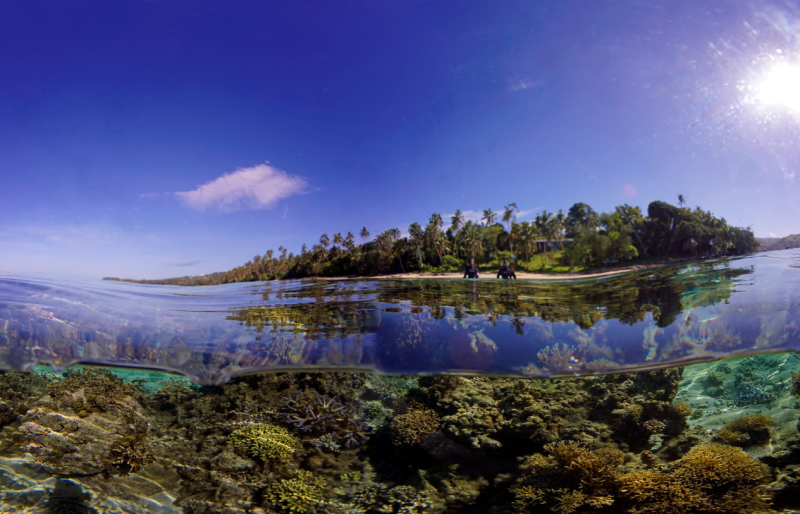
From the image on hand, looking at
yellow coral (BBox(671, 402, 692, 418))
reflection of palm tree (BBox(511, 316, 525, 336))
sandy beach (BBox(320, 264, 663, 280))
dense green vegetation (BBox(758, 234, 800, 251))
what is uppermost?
dense green vegetation (BBox(758, 234, 800, 251))

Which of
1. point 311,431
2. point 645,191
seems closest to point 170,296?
point 311,431

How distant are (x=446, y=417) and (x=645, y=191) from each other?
4.91m

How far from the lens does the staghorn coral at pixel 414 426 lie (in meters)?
5.22

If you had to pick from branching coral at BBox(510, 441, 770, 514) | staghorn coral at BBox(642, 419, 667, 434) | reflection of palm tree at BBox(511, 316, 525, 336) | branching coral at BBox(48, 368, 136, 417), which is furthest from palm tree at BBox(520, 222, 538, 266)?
branching coral at BBox(48, 368, 136, 417)

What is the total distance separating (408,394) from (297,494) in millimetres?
2451

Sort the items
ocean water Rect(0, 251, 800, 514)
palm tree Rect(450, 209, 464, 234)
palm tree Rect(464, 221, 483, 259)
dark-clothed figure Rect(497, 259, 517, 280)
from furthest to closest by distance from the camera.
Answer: dark-clothed figure Rect(497, 259, 517, 280), palm tree Rect(464, 221, 483, 259), palm tree Rect(450, 209, 464, 234), ocean water Rect(0, 251, 800, 514)

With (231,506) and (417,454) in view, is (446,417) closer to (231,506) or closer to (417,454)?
(417,454)

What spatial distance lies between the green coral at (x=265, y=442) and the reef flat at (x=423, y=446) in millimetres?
22

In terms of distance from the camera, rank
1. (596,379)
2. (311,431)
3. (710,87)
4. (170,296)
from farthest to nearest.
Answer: (170,296), (596,379), (311,431), (710,87)

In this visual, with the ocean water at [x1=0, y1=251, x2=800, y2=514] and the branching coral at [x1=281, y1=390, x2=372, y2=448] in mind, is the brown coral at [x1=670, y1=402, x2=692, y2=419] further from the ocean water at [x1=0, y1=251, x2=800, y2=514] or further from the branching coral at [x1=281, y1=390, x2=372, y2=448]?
the branching coral at [x1=281, y1=390, x2=372, y2=448]

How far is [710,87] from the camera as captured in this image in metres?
5.00

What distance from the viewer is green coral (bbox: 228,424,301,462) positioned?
5.13 meters

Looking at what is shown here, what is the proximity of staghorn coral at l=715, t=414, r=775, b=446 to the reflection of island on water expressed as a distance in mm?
1436

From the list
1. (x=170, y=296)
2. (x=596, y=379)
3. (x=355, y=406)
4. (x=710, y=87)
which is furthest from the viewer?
(x=170, y=296)
